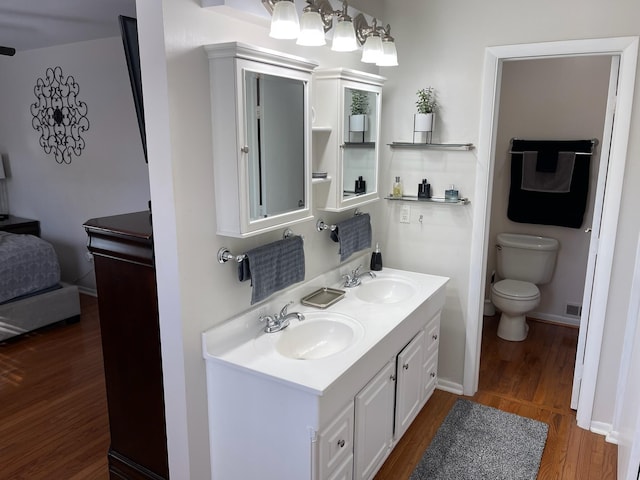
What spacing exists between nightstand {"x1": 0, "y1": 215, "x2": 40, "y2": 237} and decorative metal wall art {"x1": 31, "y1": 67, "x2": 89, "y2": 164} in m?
0.77

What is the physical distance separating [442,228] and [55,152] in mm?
3839

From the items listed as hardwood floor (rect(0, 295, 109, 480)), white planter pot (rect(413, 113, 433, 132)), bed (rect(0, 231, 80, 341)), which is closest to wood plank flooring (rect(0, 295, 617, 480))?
hardwood floor (rect(0, 295, 109, 480))

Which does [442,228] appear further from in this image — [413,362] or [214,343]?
[214,343]

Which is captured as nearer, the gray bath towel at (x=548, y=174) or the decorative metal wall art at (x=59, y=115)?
the gray bath towel at (x=548, y=174)

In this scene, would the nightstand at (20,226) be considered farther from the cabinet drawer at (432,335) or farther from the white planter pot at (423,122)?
the cabinet drawer at (432,335)

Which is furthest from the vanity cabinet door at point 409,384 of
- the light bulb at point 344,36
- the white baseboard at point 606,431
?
the light bulb at point 344,36

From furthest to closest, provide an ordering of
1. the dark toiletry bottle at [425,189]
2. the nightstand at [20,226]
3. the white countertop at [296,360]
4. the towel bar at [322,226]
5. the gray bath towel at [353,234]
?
the nightstand at [20,226], the dark toiletry bottle at [425,189], the gray bath towel at [353,234], the towel bar at [322,226], the white countertop at [296,360]

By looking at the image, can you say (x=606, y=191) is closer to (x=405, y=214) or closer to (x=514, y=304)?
(x=405, y=214)

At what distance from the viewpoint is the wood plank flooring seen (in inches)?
94.0

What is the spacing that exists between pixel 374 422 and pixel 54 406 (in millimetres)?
2000

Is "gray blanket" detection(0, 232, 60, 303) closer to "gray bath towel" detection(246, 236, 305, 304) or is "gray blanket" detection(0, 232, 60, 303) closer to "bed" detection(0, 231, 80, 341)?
"bed" detection(0, 231, 80, 341)

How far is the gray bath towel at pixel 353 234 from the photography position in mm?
2582

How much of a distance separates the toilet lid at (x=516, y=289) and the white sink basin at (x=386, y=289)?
1215mm

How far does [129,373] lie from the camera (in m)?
2.09
